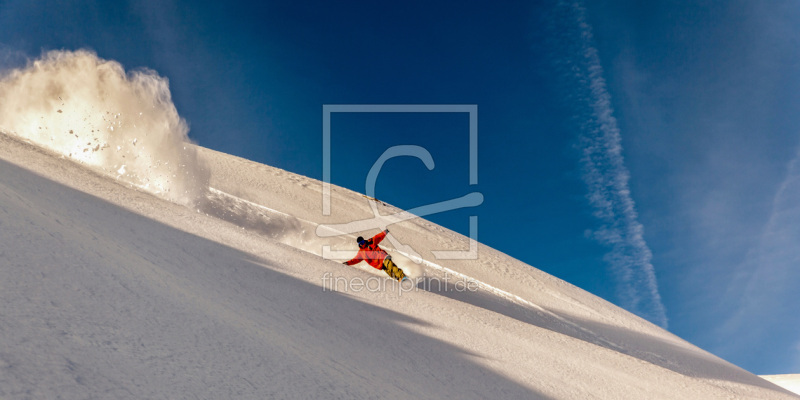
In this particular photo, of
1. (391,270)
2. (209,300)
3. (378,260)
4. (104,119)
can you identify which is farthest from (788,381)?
(104,119)

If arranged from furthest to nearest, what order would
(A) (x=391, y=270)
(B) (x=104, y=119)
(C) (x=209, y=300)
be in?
1. (B) (x=104, y=119)
2. (A) (x=391, y=270)
3. (C) (x=209, y=300)

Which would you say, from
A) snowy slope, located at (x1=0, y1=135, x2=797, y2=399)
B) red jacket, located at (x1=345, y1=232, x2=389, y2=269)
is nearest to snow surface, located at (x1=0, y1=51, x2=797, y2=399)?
snowy slope, located at (x1=0, y1=135, x2=797, y2=399)

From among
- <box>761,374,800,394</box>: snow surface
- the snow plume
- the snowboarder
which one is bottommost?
<box>761,374,800,394</box>: snow surface

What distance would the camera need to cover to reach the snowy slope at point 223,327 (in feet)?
6.25

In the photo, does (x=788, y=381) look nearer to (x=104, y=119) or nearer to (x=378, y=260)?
(x=378, y=260)

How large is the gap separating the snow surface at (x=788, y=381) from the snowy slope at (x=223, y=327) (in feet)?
33.6

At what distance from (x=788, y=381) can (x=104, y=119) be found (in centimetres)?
2161

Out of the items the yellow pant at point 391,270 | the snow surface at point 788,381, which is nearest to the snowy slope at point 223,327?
the yellow pant at point 391,270

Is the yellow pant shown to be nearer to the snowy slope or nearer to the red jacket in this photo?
the red jacket

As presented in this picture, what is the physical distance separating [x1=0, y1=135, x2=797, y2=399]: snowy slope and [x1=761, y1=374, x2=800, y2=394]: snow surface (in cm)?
1024

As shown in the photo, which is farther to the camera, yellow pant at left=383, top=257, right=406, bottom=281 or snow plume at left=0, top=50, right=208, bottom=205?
snow plume at left=0, top=50, right=208, bottom=205

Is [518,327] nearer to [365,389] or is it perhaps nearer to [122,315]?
[365,389]

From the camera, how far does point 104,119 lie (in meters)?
9.75

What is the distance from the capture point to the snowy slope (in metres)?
1.91
